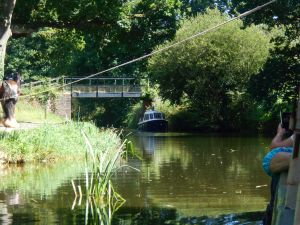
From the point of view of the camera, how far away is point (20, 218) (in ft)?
37.7

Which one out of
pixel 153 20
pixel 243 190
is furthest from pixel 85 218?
pixel 153 20

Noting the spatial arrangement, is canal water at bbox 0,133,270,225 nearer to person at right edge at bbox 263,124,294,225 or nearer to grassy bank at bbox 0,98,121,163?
grassy bank at bbox 0,98,121,163

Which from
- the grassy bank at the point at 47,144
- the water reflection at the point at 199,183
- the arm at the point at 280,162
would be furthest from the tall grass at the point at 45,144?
the arm at the point at 280,162

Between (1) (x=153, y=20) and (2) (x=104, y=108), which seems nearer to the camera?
(1) (x=153, y=20)

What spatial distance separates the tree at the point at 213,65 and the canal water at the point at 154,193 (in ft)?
70.8

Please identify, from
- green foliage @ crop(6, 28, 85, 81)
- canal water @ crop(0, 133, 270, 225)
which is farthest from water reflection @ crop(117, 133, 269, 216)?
green foliage @ crop(6, 28, 85, 81)

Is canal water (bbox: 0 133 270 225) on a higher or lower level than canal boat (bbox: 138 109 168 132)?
lower

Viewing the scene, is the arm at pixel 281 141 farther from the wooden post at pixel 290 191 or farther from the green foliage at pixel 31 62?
the green foliage at pixel 31 62

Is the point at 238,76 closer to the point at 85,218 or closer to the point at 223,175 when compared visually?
the point at 223,175

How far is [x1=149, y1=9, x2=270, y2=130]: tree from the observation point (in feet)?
145

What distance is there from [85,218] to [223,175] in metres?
7.28

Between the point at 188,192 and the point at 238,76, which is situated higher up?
the point at 238,76

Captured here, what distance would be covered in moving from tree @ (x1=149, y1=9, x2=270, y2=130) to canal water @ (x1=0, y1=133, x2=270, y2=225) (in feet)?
70.8

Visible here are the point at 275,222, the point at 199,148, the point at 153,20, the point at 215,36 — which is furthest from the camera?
the point at 215,36
